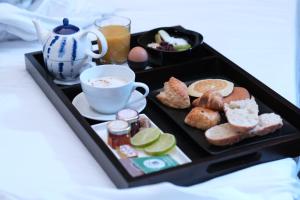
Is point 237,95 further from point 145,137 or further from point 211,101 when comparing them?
point 145,137

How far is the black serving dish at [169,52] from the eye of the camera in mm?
1192

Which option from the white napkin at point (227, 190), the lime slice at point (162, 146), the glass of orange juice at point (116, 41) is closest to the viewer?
the white napkin at point (227, 190)

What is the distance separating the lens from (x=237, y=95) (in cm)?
106

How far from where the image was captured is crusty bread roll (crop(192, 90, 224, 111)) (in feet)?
3.22

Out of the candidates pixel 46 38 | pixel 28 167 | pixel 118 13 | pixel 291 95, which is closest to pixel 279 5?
pixel 118 13

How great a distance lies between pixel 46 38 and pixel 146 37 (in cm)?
28

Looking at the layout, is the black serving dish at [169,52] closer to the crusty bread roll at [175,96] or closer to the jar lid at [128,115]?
the crusty bread roll at [175,96]

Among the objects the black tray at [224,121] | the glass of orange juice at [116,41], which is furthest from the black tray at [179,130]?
the glass of orange juice at [116,41]

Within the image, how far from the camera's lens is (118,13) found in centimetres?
155

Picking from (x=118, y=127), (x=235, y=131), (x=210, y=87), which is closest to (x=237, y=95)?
(x=210, y=87)

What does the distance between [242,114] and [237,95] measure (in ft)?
0.43

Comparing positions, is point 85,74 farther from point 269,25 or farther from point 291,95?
point 269,25

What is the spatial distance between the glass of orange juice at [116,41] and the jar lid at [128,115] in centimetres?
29

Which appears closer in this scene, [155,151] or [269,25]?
[155,151]
